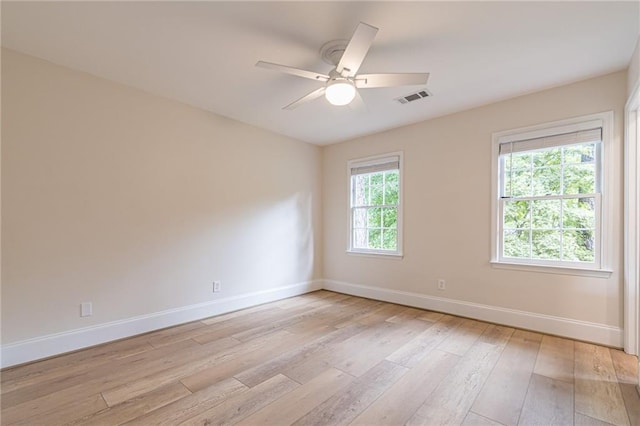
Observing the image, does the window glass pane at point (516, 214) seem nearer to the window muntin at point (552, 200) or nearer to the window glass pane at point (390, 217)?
the window muntin at point (552, 200)

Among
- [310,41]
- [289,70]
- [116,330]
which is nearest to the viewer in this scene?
[289,70]

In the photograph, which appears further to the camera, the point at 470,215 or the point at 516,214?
the point at 470,215

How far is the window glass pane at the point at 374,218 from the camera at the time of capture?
14.9ft

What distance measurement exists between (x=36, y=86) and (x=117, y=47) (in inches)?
33.1

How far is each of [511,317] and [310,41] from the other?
11.2 feet

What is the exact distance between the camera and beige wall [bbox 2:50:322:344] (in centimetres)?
241

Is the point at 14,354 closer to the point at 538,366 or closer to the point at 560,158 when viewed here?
the point at 538,366

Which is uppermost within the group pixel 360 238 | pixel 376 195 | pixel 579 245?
pixel 376 195

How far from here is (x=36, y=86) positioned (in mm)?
2479

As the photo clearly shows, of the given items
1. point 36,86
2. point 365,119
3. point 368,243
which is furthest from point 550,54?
point 36,86

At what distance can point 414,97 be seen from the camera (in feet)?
10.6

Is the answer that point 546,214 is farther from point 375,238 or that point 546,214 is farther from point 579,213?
point 375,238

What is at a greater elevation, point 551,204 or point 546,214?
point 551,204

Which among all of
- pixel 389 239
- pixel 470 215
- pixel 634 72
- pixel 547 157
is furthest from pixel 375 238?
pixel 634 72
